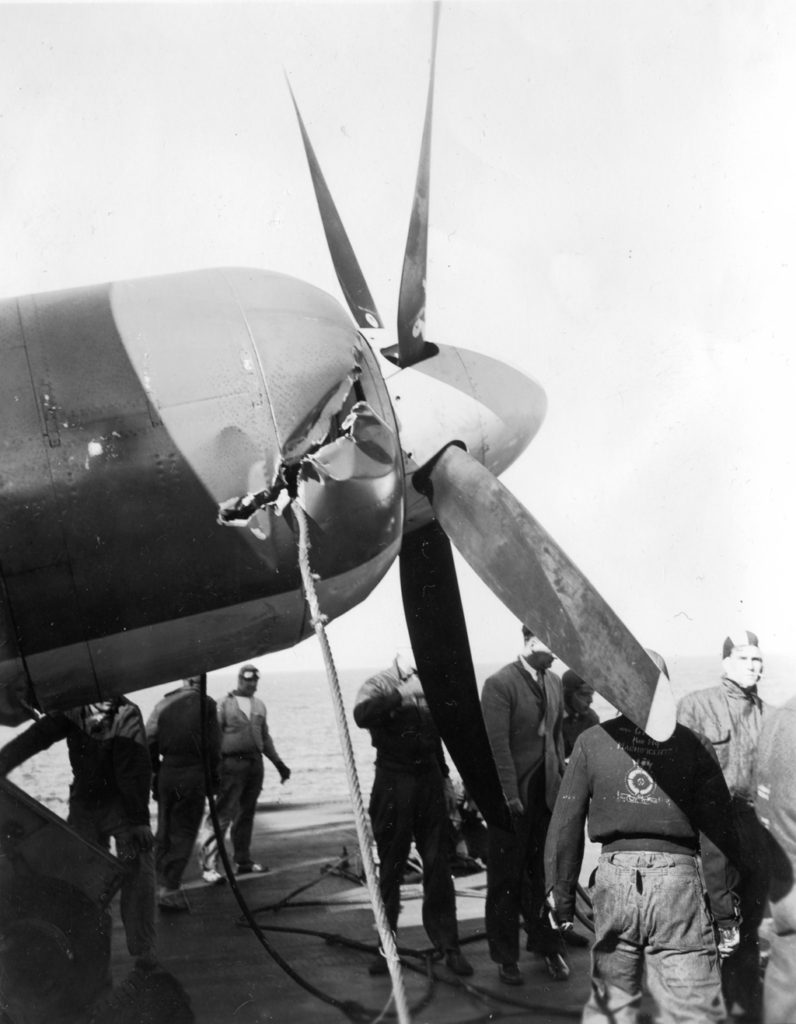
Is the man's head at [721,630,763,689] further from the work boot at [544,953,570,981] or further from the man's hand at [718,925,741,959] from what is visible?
the work boot at [544,953,570,981]

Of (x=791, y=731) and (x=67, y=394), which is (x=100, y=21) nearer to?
(x=67, y=394)

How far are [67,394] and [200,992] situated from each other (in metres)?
3.00

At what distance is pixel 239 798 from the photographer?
267 inches

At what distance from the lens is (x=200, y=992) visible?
429 cm

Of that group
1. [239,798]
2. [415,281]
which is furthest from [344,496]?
[239,798]

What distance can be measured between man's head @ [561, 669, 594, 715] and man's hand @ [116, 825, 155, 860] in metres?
3.30

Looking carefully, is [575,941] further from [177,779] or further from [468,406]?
[468,406]

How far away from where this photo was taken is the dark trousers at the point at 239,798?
675 centimetres

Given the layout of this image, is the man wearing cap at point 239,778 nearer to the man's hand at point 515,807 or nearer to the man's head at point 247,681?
the man's head at point 247,681

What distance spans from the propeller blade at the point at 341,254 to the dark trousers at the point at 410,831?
2.62m

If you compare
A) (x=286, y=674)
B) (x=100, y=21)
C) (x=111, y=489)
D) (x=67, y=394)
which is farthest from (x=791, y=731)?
(x=286, y=674)

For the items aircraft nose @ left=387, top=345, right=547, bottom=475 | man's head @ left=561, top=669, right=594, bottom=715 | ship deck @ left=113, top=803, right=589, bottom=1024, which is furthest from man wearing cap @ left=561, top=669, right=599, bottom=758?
aircraft nose @ left=387, top=345, right=547, bottom=475

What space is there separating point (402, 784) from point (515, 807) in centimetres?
66

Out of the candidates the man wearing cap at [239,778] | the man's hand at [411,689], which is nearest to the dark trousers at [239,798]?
the man wearing cap at [239,778]
